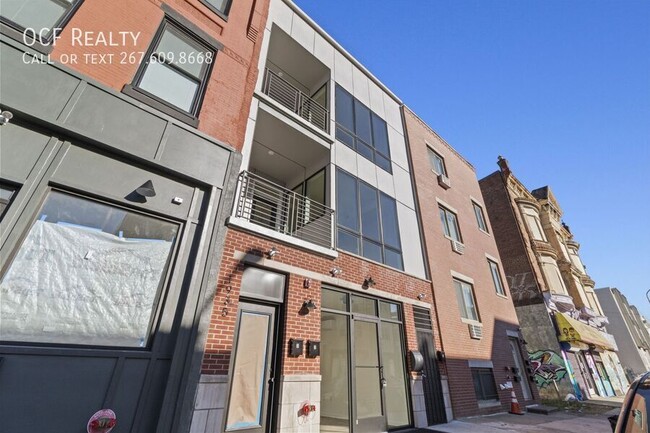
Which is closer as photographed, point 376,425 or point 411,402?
point 376,425

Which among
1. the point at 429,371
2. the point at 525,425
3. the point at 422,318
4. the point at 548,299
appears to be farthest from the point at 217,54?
the point at 548,299

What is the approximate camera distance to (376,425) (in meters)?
7.04

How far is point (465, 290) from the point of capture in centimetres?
1234

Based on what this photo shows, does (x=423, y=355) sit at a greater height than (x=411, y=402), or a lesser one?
greater

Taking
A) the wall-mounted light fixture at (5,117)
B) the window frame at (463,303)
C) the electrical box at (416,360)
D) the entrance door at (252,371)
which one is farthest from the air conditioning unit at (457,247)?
the wall-mounted light fixture at (5,117)

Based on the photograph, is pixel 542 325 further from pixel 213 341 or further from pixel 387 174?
pixel 213 341

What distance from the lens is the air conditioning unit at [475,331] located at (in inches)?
436

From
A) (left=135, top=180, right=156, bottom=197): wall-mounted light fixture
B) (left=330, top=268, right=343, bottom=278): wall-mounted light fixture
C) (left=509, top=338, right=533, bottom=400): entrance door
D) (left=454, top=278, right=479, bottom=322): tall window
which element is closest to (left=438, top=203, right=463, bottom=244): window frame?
(left=454, top=278, right=479, bottom=322): tall window

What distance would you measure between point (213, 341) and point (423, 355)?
660 centimetres

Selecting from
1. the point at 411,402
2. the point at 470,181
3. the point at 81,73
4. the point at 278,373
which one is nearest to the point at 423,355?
the point at 411,402

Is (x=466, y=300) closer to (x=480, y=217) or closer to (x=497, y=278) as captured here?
(x=497, y=278)

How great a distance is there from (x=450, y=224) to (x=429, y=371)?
7058 millimetres

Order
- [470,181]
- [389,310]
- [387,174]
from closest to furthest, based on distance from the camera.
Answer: [389,310] → [387,174] → [470,181]

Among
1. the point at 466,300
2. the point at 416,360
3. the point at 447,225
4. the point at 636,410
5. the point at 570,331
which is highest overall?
the point at 447,225
